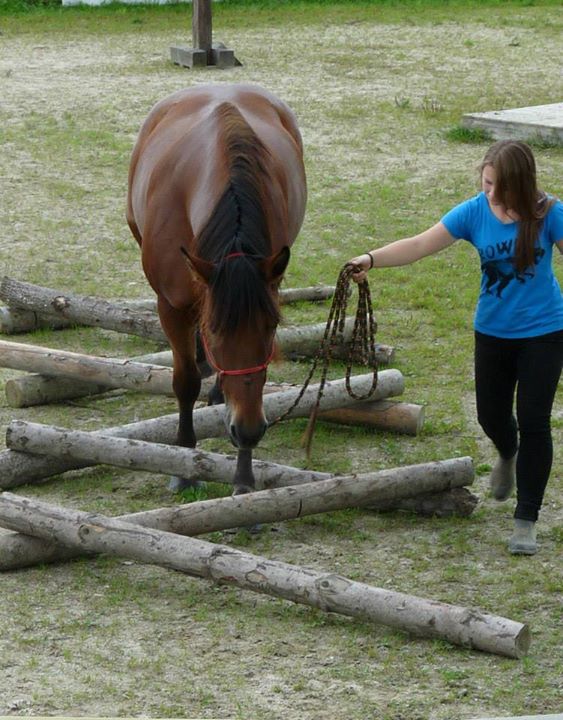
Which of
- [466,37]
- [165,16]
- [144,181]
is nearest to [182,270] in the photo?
[144,181]

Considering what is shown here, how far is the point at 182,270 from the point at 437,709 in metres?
2.24

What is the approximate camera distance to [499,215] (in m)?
4.86

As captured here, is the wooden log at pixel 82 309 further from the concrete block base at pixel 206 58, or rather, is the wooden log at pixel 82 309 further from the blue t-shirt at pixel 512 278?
the concrete block base at pixel 206 58

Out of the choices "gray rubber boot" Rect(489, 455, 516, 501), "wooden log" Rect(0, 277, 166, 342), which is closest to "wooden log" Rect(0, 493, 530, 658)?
"gray rubber boot" Rect(489, 455, 516, 501)

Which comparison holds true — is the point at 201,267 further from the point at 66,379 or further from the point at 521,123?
the point at 521,123

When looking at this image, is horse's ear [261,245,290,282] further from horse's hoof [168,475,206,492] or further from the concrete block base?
the concrete block base

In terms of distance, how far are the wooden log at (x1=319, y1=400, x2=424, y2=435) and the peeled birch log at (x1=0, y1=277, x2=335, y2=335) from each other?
4.29ft

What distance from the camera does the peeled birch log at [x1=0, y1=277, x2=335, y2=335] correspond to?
735cm

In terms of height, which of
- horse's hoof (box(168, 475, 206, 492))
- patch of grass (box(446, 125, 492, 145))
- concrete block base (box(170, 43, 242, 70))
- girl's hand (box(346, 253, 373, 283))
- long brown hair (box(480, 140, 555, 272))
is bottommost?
horse's hoof (box(168, 475, 206, 492))

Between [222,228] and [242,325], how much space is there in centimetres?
40

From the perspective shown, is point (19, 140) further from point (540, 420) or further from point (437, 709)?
point (437, 709)

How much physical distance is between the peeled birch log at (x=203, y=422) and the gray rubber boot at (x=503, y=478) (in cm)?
87

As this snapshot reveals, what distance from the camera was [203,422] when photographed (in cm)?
588

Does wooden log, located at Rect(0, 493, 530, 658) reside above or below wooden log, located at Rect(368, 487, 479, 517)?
above
